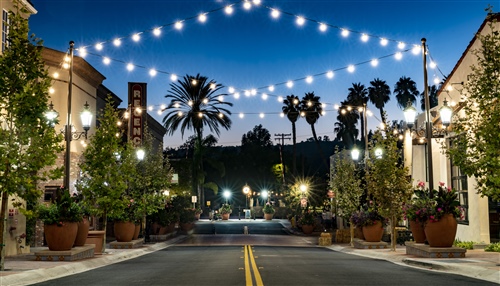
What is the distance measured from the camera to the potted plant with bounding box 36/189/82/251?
65.8ft

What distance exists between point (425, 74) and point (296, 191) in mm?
36775

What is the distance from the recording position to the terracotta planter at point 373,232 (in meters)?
29.2

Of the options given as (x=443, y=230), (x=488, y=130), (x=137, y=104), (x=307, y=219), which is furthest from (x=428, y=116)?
(x=307, y=219)

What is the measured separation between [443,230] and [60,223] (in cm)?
1249

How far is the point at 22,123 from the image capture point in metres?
16.0

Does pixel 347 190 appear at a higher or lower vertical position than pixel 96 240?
higher

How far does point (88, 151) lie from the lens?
84.4 ft

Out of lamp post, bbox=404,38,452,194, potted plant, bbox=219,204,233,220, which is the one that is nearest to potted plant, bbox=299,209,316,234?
lamp post, bbox=404,38,452,194

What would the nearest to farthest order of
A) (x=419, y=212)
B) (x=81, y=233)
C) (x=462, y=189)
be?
1. (x=419, y=212)
2. (x=81, y=233)
3. (x=462, y=189)

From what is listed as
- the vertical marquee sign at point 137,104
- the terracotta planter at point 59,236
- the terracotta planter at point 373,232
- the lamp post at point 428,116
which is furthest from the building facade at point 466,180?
the vertical marquee sign at point 137,104

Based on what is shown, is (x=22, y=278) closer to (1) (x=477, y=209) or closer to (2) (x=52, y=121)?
(2) (x=52, y=121)

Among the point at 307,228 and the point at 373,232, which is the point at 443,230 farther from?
the point at 307,228

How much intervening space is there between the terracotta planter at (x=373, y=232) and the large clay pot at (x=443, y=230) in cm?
902

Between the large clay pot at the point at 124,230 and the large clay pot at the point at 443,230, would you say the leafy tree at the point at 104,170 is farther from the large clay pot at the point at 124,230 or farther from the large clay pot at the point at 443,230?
the large clay pot at the point at 443,230
